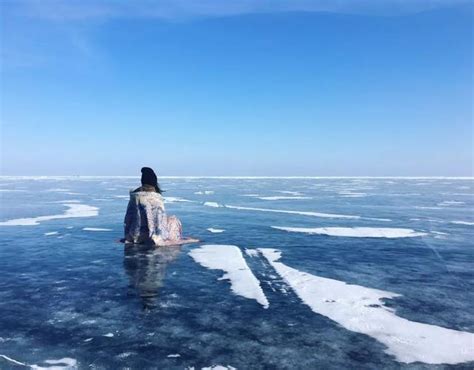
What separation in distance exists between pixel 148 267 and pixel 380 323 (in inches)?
408

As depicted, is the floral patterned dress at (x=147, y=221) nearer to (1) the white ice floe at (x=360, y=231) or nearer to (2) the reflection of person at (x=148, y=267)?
(2) the reflection of person at (x=148, y=267)

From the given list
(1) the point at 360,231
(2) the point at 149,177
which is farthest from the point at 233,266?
(1) the point at 360,231

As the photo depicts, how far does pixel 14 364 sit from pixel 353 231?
74.7 ft

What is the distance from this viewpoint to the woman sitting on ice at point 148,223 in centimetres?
2319

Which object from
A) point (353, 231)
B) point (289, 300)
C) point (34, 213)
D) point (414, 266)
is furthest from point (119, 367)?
point (34, 213)

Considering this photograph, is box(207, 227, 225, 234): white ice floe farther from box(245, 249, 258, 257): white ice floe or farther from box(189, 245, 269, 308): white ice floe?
box(245, 249, 258, 257): white ice floe

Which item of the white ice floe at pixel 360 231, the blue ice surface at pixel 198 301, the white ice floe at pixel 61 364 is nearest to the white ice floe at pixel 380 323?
the blue ice surface at pixel 198 301

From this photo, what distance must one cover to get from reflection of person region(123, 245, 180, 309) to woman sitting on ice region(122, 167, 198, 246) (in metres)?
0.80

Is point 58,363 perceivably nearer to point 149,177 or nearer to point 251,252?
point 251,252

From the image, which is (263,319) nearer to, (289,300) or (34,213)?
(289,300)

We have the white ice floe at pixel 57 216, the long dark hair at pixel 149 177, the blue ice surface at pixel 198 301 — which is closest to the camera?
the blue ice surface at pixel 198 301

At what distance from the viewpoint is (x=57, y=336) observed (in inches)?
410

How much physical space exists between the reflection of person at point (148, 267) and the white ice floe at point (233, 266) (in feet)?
4.96

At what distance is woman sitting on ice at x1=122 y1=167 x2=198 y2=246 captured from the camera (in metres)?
23.2
